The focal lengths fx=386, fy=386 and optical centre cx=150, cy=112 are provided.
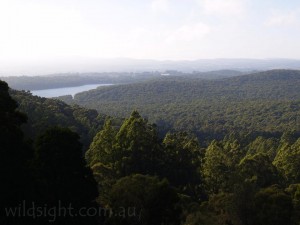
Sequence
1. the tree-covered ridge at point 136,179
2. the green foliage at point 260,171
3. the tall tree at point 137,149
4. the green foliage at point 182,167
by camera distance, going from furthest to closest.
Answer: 1. the green foliage at point 260,171
2. the green foliage at point 182,167
3. the tall tree at point 137,149
4. the tree-covered ridge at point 136,179

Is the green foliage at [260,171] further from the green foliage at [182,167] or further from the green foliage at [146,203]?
the green foliage at [146,203]

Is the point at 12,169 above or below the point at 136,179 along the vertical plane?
above

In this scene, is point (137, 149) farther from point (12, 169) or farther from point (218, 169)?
point (12, 169)

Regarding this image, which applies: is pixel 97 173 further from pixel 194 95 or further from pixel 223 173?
pixel 194 95

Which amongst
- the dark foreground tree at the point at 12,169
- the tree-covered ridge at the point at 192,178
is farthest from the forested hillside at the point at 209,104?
the dark foreground tree at the point at 12,169

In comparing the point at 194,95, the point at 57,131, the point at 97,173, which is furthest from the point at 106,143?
the point at 194,95

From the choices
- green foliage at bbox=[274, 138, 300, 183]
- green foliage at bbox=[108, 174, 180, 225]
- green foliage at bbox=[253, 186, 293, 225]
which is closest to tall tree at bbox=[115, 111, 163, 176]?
green foliage at bbox=[253, 186, 293, 225]

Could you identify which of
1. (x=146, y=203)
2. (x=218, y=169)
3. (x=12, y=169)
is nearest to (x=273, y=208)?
(x=146, y=203)

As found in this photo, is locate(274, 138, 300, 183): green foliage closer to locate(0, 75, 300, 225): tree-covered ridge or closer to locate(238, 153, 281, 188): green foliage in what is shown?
locate(0, 75, 300, 225): tree-covered ridge

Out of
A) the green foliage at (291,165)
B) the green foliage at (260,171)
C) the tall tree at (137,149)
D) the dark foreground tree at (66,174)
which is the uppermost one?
the dark foreground tree at (66,174)
